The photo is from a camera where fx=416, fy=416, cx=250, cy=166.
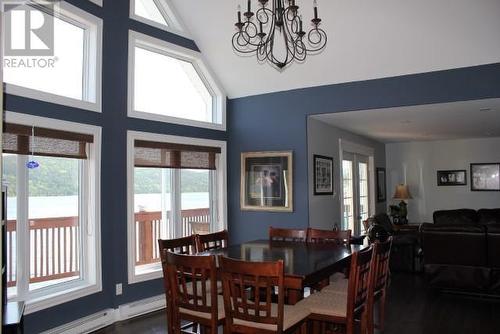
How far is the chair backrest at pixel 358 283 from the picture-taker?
2.54 m

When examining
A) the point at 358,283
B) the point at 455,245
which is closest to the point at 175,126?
the point at 358,283

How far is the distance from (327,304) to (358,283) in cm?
36

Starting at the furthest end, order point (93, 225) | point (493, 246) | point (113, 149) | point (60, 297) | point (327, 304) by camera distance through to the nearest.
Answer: point (493, 246) → point (113, 149) → point (93, 225) → point (60, 297) → point (327, 304)

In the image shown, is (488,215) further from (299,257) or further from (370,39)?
(299,257)

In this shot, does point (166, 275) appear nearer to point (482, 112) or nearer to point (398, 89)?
point (398, 89)

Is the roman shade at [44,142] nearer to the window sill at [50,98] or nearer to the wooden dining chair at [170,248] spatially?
the window sill at [50,98]

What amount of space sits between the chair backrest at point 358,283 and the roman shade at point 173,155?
109 inches

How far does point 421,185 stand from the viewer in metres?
8.62

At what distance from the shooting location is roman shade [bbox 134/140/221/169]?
454 centimetres

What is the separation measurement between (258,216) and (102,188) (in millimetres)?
2206

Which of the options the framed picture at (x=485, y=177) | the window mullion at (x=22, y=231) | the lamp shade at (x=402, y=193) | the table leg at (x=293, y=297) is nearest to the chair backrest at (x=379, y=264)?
the table leg at (x=293, y=297)

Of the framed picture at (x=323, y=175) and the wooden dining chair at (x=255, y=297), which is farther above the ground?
the framed picture at (x=323, y=175)

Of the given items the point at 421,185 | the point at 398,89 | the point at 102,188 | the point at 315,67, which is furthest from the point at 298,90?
the point at 421,185

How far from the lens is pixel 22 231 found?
11.6 feet
